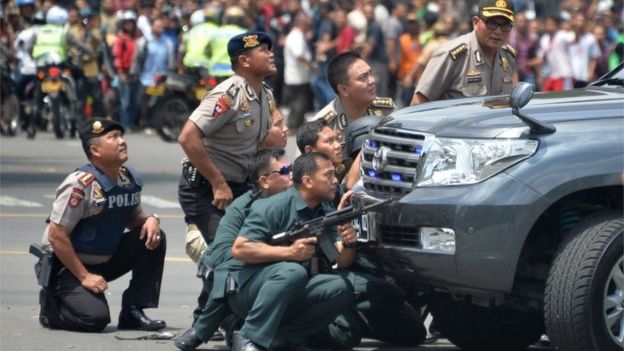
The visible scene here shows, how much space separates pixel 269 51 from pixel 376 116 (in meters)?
0.73

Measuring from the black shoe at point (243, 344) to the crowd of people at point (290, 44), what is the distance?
46.3 ft

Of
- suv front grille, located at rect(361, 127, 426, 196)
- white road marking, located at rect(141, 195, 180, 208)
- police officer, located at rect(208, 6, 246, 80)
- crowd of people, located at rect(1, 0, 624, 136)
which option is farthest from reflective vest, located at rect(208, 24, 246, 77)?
suv front grille, located at rect(361, 127, 426, 196)

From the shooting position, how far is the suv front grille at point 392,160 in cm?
769

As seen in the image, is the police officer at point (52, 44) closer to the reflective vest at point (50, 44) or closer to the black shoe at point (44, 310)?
the reflective vest at point (50, 44)

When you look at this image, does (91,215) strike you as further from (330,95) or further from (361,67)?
(330,95)

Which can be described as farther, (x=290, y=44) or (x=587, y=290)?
(x=290, y=44)

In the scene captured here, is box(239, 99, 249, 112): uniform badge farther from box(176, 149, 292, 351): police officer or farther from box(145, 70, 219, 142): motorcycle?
box(145, 70, 219, 142): motorcycle

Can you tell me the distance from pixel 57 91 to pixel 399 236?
14.9 meters

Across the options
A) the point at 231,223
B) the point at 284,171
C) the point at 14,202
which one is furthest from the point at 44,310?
the point at 14,202

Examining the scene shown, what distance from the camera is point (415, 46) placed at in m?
25.4

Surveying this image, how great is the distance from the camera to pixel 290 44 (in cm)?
2402

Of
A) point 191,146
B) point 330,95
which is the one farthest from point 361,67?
point 330,95

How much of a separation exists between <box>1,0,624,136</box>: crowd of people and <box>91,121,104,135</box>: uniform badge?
41.6 feet

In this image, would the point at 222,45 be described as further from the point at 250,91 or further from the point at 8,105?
the point at 250,91
